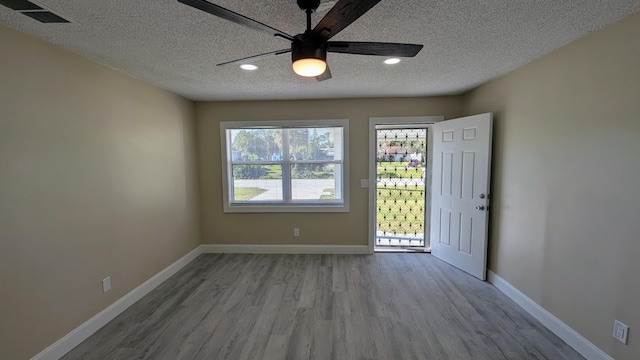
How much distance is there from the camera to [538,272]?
2.36 meters

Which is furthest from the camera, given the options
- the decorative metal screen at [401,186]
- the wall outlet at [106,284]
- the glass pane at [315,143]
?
the decorative metal screen at [401,186]

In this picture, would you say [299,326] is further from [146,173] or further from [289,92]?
[289,92]

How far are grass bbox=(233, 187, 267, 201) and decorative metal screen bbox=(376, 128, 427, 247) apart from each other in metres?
1.99

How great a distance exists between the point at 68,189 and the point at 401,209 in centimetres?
408

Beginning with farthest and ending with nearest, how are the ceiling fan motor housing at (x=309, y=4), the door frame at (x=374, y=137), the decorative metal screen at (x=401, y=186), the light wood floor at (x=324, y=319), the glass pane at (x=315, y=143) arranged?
1. the decorative metal screen at (x=401, y=186)
2. the glass pane at (x=315, y=143)
3. the door frame at (x=374, y=137)
4. the light wood floor at (x=324, y=319)
5. the ceiling fan motor housing at (x=309, y=4)

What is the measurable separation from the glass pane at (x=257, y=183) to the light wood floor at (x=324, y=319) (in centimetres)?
113

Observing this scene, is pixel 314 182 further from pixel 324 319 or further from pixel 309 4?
pixel 309 4

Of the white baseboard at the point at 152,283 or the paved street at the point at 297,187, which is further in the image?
the paved street at the point at 297,187

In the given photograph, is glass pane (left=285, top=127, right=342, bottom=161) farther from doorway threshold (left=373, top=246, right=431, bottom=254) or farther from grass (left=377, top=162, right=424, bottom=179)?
doorway threshold (left=373, top=246, right=431, bottom=254)

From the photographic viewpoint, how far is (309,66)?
4.39 feet

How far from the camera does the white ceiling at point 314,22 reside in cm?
150

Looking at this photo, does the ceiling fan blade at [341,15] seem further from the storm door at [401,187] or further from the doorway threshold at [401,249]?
the doorway threshold at [401,249]

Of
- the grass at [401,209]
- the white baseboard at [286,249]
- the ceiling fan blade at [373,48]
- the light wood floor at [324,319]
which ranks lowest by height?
the light wood floor at [324,319]

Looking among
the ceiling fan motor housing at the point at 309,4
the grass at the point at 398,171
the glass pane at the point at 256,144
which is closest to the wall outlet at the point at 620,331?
the grass at the point at 398,171
